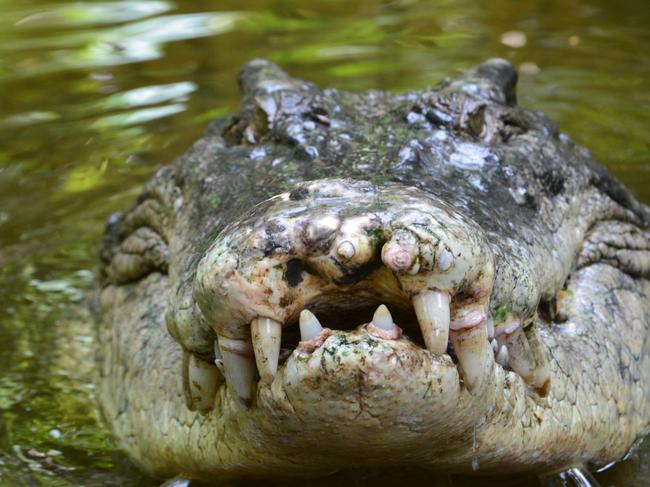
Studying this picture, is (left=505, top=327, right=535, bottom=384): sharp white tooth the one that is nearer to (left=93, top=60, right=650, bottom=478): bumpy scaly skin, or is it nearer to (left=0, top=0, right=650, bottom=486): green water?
(left=93, top=60, right=650, bottom=478): bumpy scaly skin

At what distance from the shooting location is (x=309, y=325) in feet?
7.36

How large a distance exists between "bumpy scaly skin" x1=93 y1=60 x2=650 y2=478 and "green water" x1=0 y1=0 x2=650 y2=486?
282mm

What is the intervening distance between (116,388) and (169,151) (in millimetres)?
2853

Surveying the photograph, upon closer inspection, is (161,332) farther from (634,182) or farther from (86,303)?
(634,182)

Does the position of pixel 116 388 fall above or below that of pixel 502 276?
below

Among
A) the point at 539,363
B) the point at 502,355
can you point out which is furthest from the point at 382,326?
the point at 539,363

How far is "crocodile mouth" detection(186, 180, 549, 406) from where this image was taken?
2238mm

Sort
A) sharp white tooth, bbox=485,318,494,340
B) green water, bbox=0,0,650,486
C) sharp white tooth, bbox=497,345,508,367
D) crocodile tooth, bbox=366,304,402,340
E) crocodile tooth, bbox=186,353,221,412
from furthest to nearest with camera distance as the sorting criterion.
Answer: green water, bbox=0,0,650,486 < crocodile tooth, bbox=186,353,221,412 < sharp white tooth, bbox=497,345,508,367 < sharp white tooth, bbox=485,318,494,340 < crocodile tooth, bbox=366,304,402,340

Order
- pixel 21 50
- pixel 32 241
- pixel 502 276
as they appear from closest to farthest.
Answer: pixel 502 276, pixel 32 241, pixel 21 50

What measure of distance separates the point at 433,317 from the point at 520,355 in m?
0.54

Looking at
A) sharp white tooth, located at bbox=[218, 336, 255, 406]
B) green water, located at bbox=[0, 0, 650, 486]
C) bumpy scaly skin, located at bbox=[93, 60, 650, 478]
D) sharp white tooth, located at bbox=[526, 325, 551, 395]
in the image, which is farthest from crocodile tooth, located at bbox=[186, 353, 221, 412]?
sharp white tooth, located at bbox=[526, 325, 551, 395]

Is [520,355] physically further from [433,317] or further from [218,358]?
[218,358]

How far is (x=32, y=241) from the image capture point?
5527 mm

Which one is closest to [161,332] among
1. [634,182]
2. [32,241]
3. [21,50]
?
[32,241]
